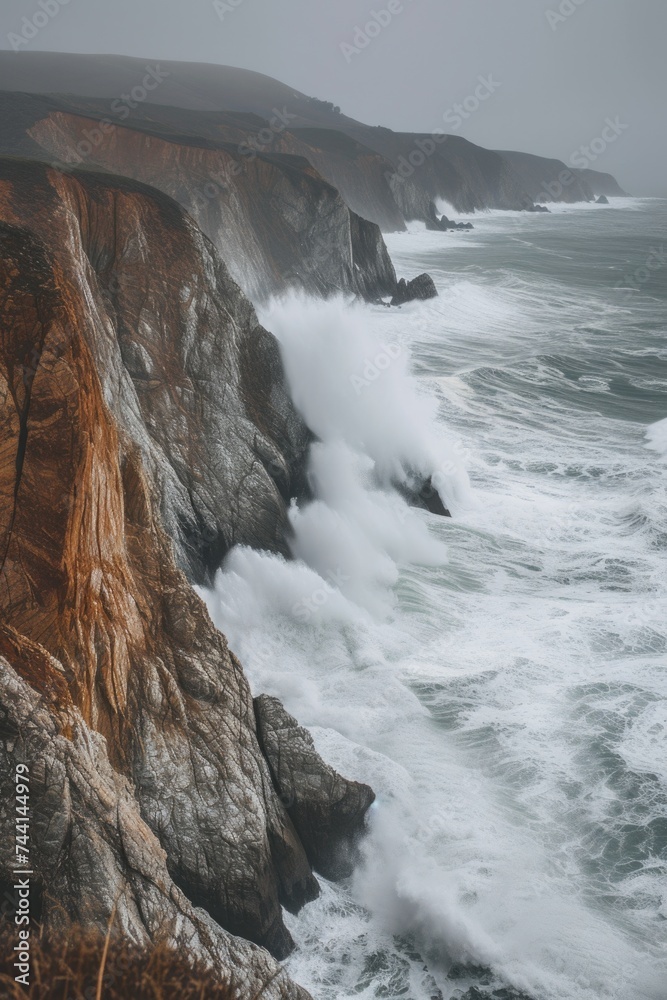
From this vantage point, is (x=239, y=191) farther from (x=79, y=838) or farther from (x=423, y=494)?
(x=79, y=838)

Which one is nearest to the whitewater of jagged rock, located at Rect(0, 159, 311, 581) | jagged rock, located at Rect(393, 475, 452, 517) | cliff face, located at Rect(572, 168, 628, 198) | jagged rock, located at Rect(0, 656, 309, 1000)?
jagged rock, located at Rect(393, 475, 452, 517)

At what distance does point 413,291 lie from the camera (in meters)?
40.3

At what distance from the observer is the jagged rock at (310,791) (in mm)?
8945

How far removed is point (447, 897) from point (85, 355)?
6492 millimetres

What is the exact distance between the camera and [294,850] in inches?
342

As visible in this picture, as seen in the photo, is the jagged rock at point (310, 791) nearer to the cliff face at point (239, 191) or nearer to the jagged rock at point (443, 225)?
the cliff face at point (239, 191)

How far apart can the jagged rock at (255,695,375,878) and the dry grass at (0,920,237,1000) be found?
14.3 ft

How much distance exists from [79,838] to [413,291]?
37.3m

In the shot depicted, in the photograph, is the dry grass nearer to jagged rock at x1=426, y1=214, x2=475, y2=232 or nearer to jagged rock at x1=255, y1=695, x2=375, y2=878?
jagged rock at x1=255, y1=695, x2=375, y2=878

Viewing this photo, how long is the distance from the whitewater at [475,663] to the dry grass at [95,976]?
13.3 feet

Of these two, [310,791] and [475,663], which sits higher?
[310,791]

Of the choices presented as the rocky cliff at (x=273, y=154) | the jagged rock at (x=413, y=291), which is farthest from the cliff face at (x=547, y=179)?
the jagged rock at (x=413, y=291)

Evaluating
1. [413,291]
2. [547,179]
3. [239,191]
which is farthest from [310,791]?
[547,179]

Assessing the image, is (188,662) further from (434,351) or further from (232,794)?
(434,351)
